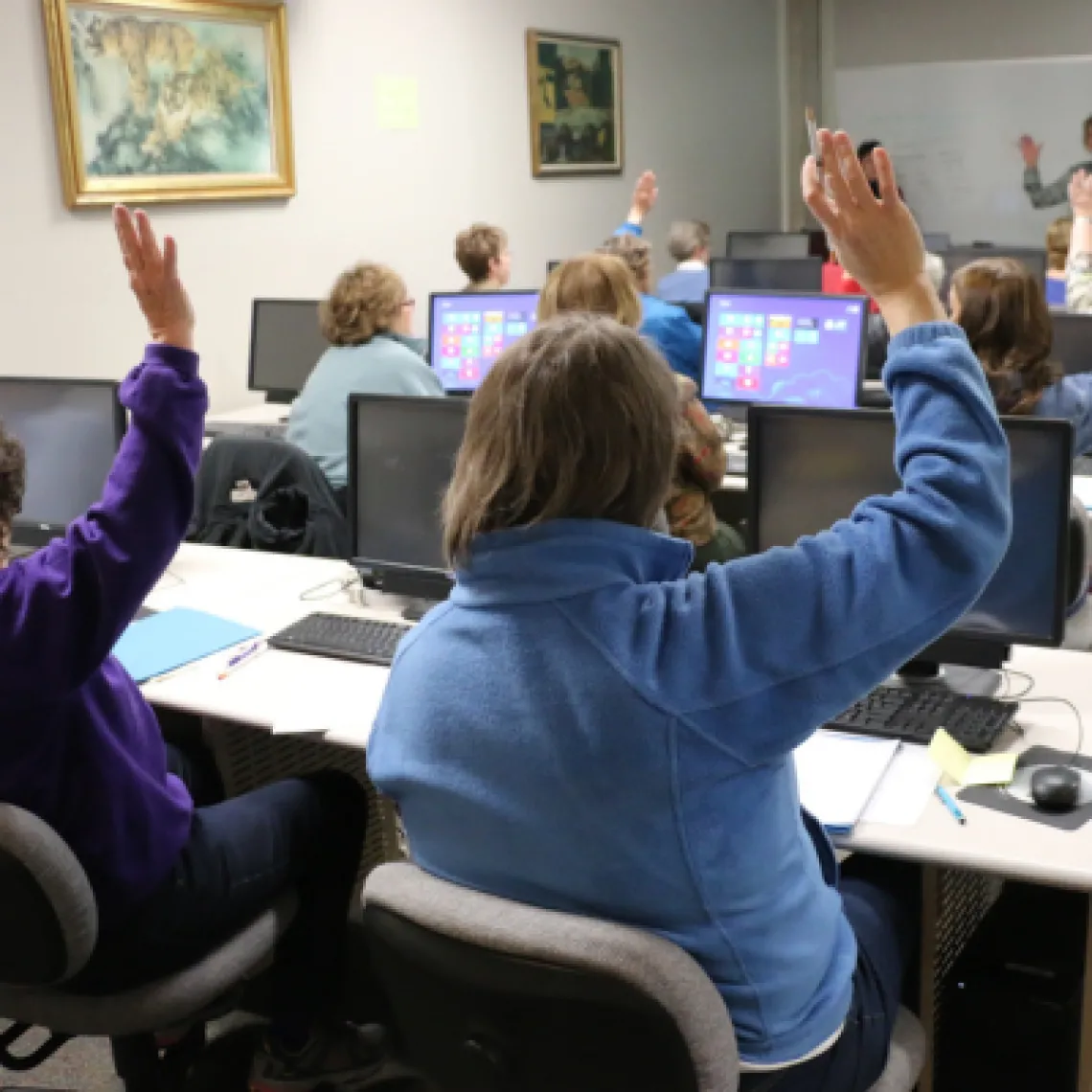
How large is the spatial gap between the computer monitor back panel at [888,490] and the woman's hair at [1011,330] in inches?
51.2

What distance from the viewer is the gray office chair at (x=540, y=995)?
1.21 metres

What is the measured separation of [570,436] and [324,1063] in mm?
1426

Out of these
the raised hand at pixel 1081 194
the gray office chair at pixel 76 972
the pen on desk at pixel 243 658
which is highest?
the raised hand at pixel 1081 194

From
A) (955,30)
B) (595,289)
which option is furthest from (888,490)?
(955,30)

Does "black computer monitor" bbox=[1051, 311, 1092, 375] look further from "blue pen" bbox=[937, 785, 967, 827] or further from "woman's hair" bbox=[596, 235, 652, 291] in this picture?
"blue pen" bbox=[937, 785, 967, 827]

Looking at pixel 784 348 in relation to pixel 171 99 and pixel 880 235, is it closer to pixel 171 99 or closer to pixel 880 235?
pixel 171 99

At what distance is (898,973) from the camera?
1.70m

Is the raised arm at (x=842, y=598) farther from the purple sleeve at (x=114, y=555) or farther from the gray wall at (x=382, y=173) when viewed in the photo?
the gray wall at (x=382, y=173)

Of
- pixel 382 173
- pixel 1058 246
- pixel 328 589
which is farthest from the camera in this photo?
pixel 382 173

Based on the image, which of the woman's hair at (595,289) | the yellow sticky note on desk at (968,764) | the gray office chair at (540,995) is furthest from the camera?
the woman's hair at (595,289)

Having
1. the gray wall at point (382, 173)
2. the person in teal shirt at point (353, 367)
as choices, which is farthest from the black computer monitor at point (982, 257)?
the person in teal shirt at point (353, 367)

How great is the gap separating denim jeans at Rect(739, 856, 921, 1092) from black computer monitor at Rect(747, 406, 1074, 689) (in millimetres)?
453

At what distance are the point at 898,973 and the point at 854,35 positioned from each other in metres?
8.13

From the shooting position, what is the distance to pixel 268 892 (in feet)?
6.68
